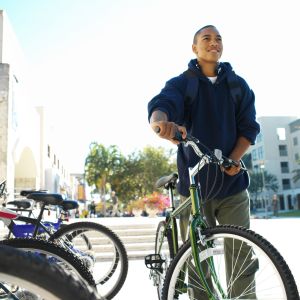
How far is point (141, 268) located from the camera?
6.89 meters

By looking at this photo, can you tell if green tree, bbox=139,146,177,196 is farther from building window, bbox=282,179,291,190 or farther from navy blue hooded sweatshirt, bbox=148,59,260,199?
navy blue hooded sweatshirt, bbox=148,59,260,199

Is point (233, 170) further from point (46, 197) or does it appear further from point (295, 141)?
point (295, 141)

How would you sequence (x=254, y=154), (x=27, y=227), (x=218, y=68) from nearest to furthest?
1. (x=218, y=68)
2. (x=27, y=227)
3. (x=254, y=154)

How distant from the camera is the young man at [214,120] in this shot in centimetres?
268

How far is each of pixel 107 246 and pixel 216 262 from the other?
64.3 inches

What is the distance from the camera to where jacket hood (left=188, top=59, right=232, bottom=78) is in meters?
2.87

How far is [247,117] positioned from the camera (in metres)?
2.83

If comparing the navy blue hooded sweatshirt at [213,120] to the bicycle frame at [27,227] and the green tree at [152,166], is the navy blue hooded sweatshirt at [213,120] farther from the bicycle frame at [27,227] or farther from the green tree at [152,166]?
the green tree at [152,166]

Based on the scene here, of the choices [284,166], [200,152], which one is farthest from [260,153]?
[200,152]

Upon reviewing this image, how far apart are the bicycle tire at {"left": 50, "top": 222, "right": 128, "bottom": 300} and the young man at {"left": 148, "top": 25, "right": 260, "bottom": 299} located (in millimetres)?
1184

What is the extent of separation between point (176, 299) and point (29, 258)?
5.04ft

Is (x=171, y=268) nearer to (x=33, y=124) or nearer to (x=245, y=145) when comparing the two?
(x=245, y=145)

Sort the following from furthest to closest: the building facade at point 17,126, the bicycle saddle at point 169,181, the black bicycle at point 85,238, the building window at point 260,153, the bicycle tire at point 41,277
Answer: the building window at point 260,153 → the building facade at point 17,126 → the black bicycle at point 85,238 → the bicycle saddle at point 169,181 → the bicycle tire at point 41,277

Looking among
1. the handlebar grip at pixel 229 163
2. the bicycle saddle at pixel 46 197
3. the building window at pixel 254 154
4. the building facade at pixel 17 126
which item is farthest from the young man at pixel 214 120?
the building window at pixel 254 154
